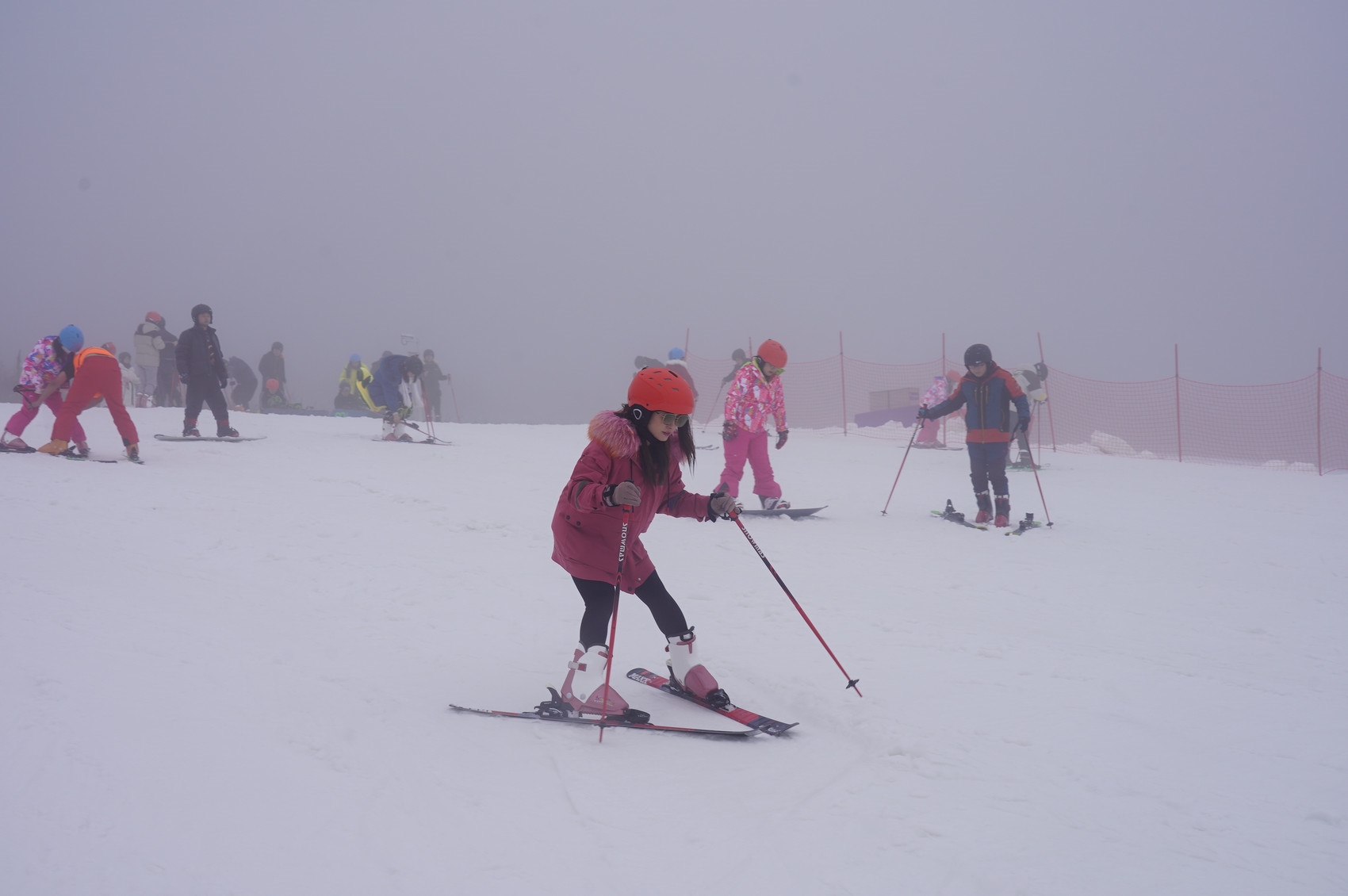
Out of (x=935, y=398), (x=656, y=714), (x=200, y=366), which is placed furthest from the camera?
(x=935, y=398)

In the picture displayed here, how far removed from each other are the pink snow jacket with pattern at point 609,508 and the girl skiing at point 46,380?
8078 millimetres

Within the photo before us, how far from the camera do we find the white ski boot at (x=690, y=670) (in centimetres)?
352

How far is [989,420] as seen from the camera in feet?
25.4

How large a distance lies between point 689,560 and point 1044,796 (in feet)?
12.7

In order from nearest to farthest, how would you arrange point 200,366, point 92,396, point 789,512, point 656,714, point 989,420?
point 656,714 → point 989,420 → point 789,512 → point 92,396 → point 200,366

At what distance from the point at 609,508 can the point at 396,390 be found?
9.95 metres

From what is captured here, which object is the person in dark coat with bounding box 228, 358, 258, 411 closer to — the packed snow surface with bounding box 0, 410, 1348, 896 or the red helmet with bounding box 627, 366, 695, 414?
the packed snow surface with bounding box 0, 410, 1348, 896

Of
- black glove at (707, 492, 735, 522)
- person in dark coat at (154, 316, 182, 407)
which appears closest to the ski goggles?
black glove at (707, 492, 735, 522)

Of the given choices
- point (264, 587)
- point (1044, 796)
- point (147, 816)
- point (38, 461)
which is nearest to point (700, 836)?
point (1044, 796)

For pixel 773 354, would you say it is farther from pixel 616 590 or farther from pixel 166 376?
pixel 166 376

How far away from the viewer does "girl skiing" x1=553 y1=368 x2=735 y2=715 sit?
328cm

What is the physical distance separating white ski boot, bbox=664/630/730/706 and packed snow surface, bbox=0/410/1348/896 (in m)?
0.13

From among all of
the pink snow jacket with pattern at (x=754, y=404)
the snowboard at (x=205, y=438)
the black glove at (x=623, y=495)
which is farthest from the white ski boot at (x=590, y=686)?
the snowboard at (x=205, y=438)

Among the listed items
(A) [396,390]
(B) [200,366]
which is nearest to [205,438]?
(B) [200,366]
